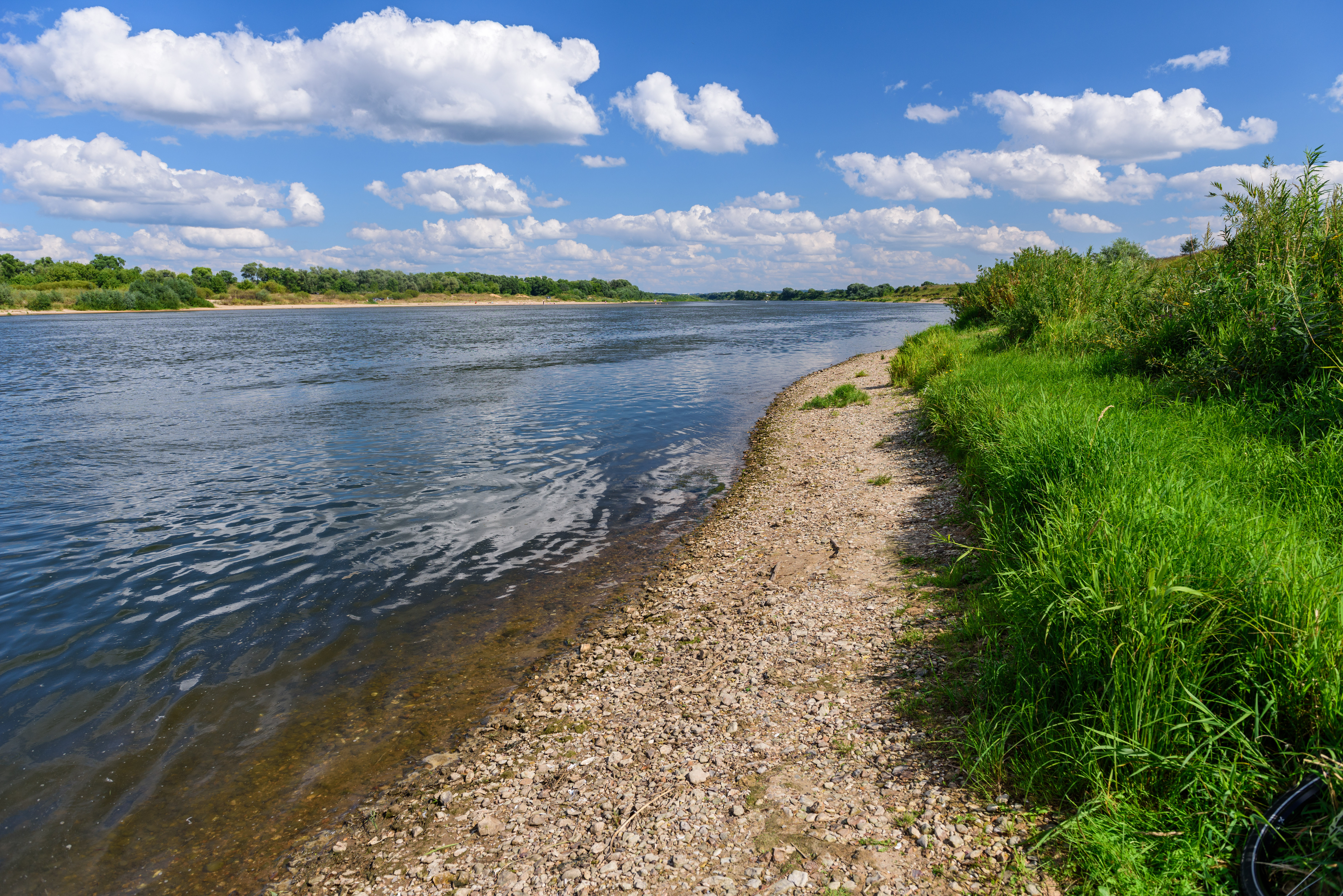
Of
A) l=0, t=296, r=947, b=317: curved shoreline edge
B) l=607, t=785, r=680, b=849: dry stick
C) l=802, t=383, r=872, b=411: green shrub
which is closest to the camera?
l=607, t=785, r=680, b=849: dry stick

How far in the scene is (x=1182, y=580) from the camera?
4578 mm

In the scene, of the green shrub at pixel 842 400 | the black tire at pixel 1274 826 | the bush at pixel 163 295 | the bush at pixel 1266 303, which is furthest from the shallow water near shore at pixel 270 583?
the bush at pixel 163 295

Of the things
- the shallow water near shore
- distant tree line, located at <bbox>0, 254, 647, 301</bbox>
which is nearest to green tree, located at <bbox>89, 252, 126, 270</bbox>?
distant tree line, located at <bbox>0, 254, 647, 301</bbox>

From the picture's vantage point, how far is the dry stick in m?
4.68

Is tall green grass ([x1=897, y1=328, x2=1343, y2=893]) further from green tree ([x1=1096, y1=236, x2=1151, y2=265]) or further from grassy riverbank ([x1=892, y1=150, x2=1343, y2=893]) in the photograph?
green tree ([x1=1096, y1=236, x2=1151, y2=265])

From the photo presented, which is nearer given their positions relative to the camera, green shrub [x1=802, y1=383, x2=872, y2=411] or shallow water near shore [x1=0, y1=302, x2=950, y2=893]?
shallow water near shore [x1=0, y1=302, x2=950, y2=893]

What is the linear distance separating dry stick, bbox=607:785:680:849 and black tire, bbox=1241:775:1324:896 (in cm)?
354

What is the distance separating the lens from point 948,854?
411 centimetres

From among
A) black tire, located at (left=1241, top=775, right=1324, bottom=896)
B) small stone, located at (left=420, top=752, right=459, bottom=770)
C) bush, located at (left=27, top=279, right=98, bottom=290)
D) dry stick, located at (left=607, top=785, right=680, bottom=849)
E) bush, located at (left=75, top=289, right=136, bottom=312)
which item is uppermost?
bush, located at (left=27, top=279, right=98, bottom=290)

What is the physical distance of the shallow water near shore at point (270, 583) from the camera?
233 inches

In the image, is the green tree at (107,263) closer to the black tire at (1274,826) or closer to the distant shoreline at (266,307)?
the distant shoreline at (266,307)

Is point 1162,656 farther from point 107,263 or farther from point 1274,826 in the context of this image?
point 107,263

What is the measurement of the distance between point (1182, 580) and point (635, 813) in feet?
14.3

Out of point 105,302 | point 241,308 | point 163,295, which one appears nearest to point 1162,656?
point 105,302
